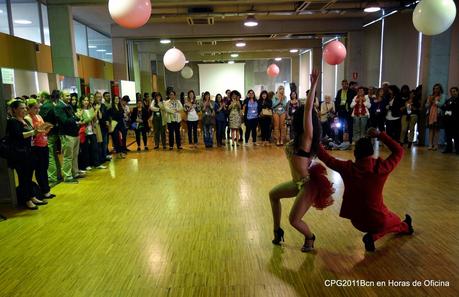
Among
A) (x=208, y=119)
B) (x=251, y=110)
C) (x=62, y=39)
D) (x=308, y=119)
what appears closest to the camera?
(x=308, y=119)

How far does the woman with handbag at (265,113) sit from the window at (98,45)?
6178 mm

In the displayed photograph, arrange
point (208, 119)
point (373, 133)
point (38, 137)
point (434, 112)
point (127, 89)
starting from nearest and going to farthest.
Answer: point (373, 133)
point (38, 137)
point (434, 112)
point (208, 119)
point (127, 89)

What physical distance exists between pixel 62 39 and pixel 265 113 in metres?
5.00

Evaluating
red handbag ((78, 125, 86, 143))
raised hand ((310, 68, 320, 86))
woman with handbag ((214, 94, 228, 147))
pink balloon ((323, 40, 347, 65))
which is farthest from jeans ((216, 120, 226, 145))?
raised hand ((310, 68, 320, 86))

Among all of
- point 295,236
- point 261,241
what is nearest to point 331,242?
point 295,236

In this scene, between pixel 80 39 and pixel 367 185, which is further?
pixel 80 39

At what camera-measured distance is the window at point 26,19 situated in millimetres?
7754

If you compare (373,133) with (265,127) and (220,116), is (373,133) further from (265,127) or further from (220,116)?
(265,127)

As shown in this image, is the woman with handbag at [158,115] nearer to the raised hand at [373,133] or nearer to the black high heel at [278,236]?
the black high heel at [278,236]

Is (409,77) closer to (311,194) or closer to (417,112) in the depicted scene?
(417,112)

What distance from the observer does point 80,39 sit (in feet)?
37.1

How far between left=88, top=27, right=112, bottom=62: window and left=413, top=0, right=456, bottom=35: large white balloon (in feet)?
32.0

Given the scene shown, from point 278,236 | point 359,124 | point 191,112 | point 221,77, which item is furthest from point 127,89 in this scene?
point 221,77

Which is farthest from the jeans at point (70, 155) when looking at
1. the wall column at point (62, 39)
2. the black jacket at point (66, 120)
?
the wall column at point (62, 39)
